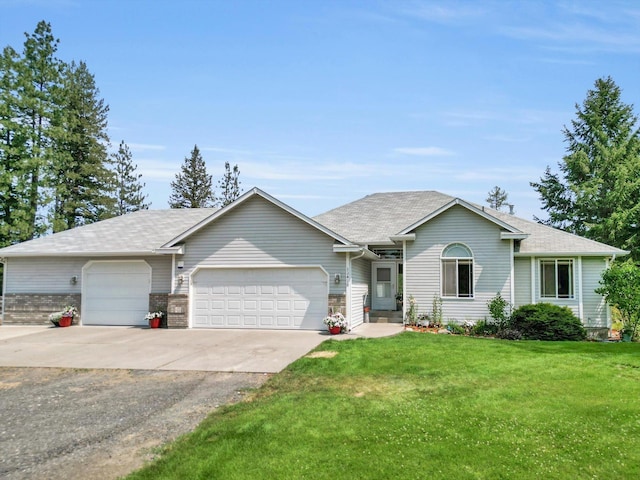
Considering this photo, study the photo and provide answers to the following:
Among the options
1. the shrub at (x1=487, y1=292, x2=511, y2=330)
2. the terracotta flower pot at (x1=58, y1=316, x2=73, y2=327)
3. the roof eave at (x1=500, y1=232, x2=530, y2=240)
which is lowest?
the terracotta flower pot at (x1=58, y1=316, x2=73, y2=327)

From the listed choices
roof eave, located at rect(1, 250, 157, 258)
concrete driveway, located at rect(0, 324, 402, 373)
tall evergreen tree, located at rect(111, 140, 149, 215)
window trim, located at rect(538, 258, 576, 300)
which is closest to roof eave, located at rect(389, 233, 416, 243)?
concrete driveway, located at rect(0, 324, 402, 373)

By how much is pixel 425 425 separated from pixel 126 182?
40.9m

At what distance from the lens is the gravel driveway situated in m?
4.96

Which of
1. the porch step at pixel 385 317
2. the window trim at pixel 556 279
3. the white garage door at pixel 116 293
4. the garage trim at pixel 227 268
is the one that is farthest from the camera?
the porch step at pixel 385 317

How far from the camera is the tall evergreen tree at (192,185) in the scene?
45625mm

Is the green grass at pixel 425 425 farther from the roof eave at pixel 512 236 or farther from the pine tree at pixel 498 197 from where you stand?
the pine tree at pixel 498 197

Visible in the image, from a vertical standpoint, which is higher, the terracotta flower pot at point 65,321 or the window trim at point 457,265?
the window trim at point 457,265

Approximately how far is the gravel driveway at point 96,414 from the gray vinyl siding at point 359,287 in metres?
7.67

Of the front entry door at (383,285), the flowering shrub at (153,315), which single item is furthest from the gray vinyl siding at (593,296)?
the flowering shrub at (153,315)

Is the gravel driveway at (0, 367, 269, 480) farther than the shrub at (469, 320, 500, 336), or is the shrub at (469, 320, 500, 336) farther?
the shrub at (469, 320, 500, 336)

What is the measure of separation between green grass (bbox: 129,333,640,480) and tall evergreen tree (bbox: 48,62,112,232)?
3121 centimetres

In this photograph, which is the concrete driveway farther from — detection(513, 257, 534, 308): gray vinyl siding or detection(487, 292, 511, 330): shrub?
detection(513, 257, 534, 308): gray vinyl siding

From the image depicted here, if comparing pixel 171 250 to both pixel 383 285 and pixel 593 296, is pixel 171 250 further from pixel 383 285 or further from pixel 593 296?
pixel 593 296

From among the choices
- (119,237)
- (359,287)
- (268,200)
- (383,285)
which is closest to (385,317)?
(383,285)
